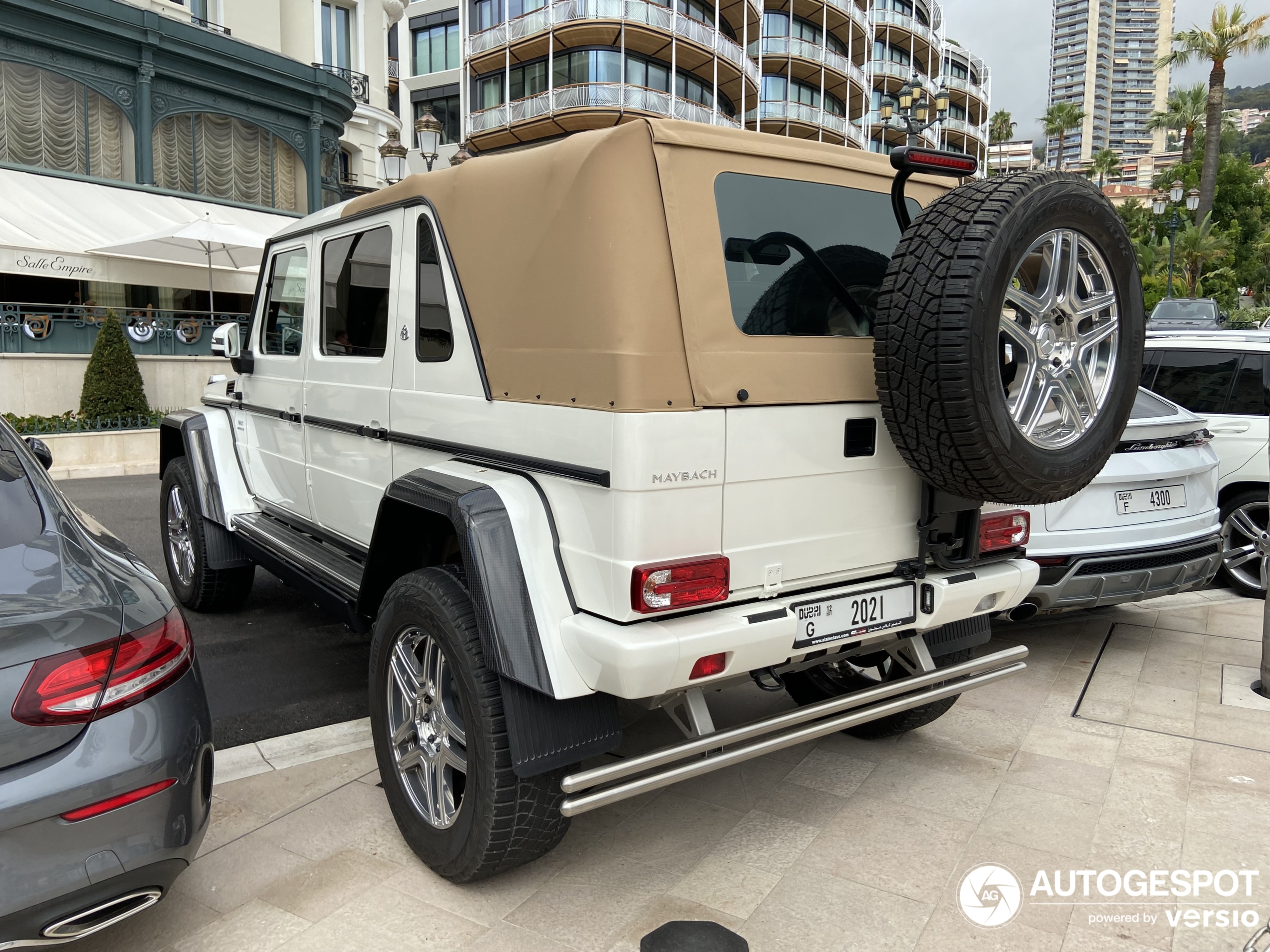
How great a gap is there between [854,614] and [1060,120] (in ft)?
258

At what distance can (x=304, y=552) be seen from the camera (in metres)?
4.37

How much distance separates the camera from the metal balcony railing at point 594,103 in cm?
3816

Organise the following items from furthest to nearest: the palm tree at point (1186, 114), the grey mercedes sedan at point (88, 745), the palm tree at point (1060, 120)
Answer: the palm tree at point (1060, 120) → the palm tree at point (1186, 114) → the grey mercedes sedan at point (88, 745)

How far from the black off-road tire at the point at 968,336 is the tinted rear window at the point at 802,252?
0.31 m

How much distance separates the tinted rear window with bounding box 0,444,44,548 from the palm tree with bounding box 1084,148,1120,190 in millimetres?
81134

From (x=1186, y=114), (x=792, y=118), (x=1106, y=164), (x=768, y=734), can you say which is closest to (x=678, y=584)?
(x=768, y=734)

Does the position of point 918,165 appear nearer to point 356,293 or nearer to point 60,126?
point 356,293

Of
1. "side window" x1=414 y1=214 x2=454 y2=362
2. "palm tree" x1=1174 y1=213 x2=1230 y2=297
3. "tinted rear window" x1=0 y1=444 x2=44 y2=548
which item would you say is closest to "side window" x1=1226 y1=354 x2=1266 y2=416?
"side window" x1=414 y1=214 x2=454 y2=362

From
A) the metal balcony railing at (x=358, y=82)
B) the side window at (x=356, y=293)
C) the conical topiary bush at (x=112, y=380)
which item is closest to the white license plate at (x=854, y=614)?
the side window at (x=356, y=293)

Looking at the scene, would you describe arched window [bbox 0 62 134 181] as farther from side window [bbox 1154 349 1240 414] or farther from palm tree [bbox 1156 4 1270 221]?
palm tree [bbox 1156 4 1270 221]

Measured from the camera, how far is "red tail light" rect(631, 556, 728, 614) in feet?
8.23

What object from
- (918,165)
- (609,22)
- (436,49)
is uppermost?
(436,49)

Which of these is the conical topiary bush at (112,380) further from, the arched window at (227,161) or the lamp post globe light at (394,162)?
the arched window at (227,161)

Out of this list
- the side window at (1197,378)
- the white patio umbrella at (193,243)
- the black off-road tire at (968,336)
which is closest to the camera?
the black off-road tire at (968,336)
